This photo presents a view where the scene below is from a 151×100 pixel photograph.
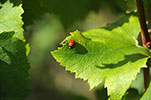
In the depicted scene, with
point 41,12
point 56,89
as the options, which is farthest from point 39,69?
point 41,12

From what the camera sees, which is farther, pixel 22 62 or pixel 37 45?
pixel 37 45

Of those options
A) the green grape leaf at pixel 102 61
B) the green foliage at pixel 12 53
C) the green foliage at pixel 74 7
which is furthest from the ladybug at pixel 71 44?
the green foliage at pixel 74 7

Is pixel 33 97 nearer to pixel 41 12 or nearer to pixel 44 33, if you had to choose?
pixel 44 33

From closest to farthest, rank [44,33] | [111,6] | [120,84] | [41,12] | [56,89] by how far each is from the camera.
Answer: [120,84], [41,12], [111,6], [44,33], [56,89]

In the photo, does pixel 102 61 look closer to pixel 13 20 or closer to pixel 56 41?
pixel 13 20

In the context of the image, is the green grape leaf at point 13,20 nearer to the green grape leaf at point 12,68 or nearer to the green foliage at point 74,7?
the green grape leaf at point 12,68

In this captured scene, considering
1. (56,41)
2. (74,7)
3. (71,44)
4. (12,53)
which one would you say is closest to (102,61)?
(71,44)
